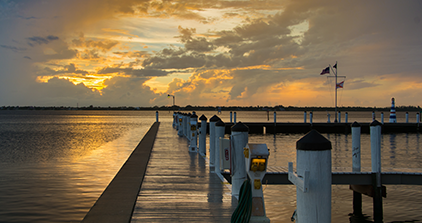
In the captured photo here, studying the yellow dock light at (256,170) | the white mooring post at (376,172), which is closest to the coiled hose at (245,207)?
the yellow dock light at (256,170)

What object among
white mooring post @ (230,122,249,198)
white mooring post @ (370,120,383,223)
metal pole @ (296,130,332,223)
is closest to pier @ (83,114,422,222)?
white mooring post @ (370,120,383,223)

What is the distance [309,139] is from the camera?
9.76 ft

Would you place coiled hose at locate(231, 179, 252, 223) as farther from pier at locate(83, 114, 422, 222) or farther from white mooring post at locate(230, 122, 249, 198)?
white mooring post at locate(230, 122, 249, 198)

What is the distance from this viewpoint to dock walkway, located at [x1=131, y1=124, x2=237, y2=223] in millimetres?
5348

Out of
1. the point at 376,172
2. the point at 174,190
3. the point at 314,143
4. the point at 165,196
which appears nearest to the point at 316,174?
the point at 314,143

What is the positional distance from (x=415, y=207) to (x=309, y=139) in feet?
29.7

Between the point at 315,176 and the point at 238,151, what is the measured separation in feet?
9.29

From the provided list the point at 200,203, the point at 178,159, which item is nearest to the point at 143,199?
the point at 200,203

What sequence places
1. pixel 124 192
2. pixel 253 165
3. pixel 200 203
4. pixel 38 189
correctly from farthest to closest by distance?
1. pixel 38 189
2. pixel 124 192
3. pixel 200 203
4. pixel 253 165

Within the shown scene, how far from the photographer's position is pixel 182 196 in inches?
257

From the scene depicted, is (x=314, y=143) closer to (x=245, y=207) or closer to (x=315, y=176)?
(x=315, y=176)

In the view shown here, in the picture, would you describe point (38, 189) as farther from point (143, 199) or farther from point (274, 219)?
point (274, 219)

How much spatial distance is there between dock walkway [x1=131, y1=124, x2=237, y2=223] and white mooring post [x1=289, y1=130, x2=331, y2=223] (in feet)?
7.93

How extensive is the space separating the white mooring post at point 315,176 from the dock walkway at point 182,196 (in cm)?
242
